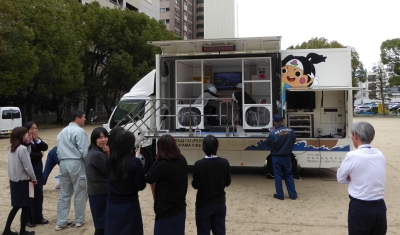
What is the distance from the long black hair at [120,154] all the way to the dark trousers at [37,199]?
2385mm

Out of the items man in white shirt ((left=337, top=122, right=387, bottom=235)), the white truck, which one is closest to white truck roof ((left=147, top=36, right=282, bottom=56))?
the white truck

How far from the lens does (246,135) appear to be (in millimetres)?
7531

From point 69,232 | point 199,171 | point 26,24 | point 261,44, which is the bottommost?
point 69,232

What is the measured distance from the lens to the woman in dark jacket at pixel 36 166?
5.14m

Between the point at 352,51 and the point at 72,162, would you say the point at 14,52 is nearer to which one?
the point at 72,162

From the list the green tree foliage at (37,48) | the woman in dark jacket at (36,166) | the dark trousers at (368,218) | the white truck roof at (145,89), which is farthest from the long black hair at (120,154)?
the green tree foliage at (37,48)

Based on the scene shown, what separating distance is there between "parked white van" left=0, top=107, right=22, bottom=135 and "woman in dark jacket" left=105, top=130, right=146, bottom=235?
19.4 metres

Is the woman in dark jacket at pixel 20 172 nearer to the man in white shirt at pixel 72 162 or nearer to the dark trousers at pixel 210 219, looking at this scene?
the man in white shirt at pixel 72 162

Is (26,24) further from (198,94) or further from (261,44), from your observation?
(261,44)

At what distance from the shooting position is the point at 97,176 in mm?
4164

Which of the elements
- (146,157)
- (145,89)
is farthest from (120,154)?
(145,89)

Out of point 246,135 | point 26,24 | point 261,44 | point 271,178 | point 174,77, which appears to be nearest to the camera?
point 246,135

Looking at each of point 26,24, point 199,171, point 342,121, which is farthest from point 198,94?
point 26,24

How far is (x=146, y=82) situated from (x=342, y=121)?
17.4 feet
